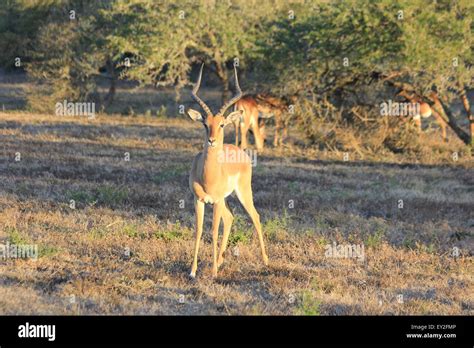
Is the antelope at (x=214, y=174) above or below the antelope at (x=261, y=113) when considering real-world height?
below

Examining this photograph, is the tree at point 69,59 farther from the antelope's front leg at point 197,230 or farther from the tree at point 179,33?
the antelope's front leg at point 197,230

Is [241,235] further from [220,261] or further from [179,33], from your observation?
[179,33]

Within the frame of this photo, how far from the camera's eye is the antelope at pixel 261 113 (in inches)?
806

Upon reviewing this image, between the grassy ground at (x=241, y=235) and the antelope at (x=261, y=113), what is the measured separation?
1952mm

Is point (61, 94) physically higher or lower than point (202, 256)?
higher

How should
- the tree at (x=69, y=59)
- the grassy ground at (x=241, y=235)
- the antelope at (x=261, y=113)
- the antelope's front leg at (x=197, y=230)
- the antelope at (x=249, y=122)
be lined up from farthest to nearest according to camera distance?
1. the tree at (x=69, y=59)
2. the antelope at (x=261, y=113)
3. the antelope at (x=249, y=122)
4. the antelope's front leg at (x=197, y=230)
5. the grassy ground at (x=241, y=235)

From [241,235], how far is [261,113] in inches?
460

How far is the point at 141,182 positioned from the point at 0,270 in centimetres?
645

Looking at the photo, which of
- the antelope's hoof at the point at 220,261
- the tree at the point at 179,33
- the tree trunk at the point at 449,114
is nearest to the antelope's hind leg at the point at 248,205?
the antelope's hoof at the point at 220,261

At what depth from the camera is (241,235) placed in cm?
1002

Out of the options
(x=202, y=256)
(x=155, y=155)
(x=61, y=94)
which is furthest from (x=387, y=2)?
(x=61, y=94)

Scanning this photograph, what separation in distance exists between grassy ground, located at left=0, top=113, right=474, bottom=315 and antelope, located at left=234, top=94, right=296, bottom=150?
76.9 inches
